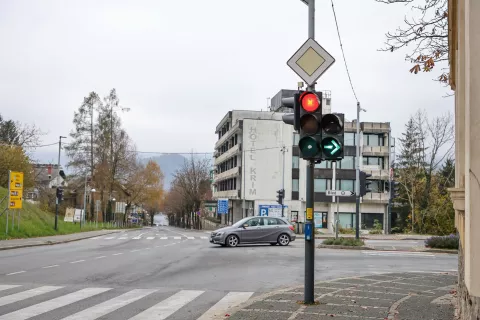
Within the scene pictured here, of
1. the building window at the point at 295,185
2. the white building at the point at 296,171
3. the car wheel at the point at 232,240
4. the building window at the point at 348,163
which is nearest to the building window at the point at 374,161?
the white building at the point at 296,171

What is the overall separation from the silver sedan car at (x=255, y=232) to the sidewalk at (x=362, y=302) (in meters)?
13.2

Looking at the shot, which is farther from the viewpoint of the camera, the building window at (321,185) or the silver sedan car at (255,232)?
the building window at (321,185)

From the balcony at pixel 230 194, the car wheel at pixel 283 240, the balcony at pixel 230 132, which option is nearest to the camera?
the car wheel at pixel 283 240

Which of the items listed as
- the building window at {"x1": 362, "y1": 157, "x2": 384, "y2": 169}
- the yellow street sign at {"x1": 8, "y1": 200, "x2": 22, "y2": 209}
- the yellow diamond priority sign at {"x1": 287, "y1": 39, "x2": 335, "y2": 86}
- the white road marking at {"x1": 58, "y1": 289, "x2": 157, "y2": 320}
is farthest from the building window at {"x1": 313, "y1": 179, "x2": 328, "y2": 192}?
the yellow diamond priority sign at {"x1": 287, "y1": 39, "x2": 335, "y2": 86}

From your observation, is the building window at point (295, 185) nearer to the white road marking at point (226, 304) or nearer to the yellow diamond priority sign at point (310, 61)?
the white road marking at point (226, 304)

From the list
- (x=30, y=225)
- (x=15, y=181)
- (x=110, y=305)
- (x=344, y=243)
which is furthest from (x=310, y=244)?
(x=30, y=225)

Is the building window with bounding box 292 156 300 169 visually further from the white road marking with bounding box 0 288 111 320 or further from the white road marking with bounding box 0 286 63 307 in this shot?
the white road marking with bounding box 0 286 63 307

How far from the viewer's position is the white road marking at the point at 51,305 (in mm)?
8219

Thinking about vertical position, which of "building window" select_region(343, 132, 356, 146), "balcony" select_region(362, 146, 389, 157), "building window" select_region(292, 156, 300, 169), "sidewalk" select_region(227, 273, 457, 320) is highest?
"building window" select_region(343, 132, 356, 146)

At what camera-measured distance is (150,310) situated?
900 cm

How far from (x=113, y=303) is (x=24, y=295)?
1.96 meters

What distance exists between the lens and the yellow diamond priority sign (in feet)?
28.8

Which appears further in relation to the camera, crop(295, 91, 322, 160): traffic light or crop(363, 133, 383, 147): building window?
crop(363, 133, 383, 147): building window

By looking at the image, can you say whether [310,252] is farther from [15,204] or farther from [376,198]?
[376,198]
